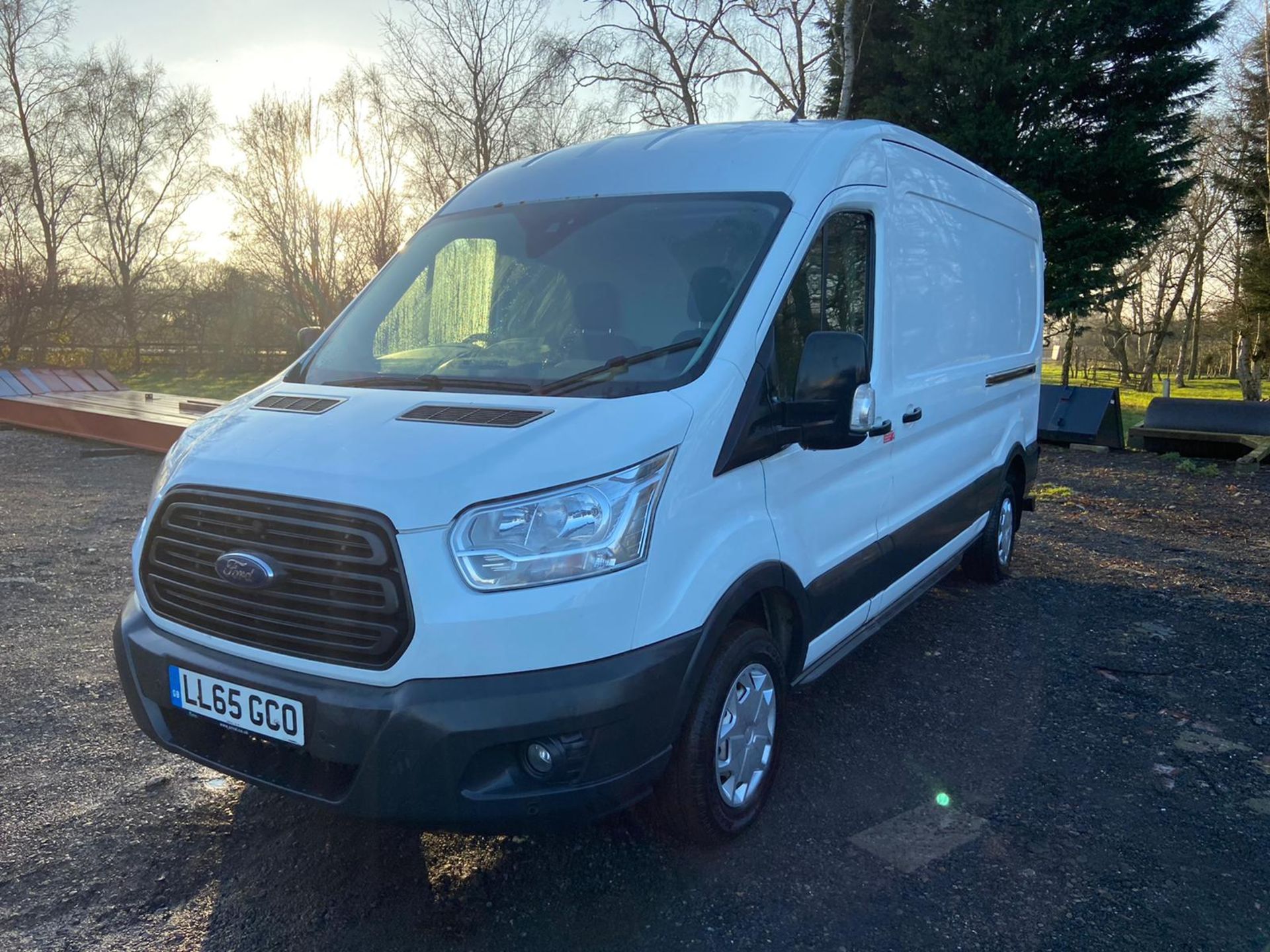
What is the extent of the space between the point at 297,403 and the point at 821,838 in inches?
89.7

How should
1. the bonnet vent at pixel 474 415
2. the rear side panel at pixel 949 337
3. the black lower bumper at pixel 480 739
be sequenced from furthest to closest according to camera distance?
the rear side panel at pixel 949 337
the bonnet vent at pixel 474 415
the black lower bumper at pixel 480 739

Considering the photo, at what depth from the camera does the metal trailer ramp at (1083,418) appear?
42.9 ft

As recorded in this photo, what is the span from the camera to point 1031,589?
6301mm

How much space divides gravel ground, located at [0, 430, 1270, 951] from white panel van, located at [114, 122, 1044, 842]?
14.6 inches

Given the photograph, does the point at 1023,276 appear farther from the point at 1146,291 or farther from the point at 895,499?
the point at 1146,291

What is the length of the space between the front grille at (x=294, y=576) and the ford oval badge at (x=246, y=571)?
19mm

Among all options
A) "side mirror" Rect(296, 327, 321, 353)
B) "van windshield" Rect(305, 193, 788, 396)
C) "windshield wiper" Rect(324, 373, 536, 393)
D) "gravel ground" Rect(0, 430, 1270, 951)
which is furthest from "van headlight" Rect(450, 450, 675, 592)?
"side mirror" Rect(296, 327, 321, 353)

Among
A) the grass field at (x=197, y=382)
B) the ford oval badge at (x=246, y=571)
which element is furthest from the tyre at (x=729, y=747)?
the grass field at (x=197, y=382)

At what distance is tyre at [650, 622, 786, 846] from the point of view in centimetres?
278

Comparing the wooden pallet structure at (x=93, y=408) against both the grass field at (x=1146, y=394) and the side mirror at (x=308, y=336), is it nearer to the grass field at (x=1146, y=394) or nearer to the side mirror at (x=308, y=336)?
the side mirror at (x=308, y=336)

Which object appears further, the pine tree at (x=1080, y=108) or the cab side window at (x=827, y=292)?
the pine tree at (x=1080, y=108)

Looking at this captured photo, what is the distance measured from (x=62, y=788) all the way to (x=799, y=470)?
114 inches

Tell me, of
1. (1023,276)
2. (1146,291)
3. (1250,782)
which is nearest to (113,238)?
(1023,276)

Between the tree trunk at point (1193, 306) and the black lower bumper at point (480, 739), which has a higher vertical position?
the tree trunk at point (1193, 306)
